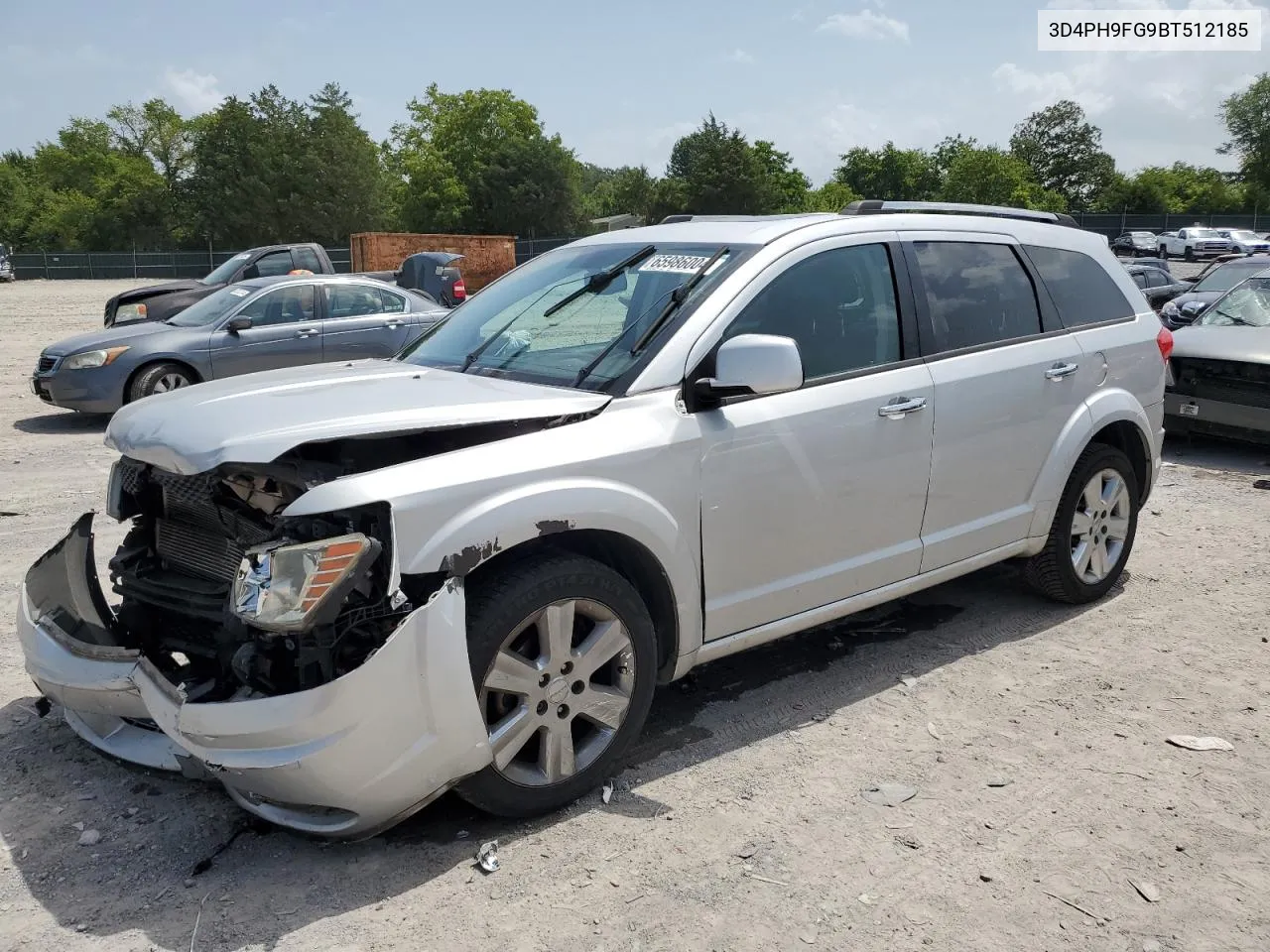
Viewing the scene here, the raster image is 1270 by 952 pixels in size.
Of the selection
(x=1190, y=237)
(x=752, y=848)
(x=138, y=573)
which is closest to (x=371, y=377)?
(x=138, y=573)

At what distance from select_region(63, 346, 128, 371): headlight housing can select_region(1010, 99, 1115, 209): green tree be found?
306ft

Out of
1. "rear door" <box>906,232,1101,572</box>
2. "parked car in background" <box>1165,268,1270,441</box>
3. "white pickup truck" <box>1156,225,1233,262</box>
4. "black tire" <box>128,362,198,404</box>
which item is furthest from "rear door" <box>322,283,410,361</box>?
"white pickup truck" <box>1156,225,1233,262</box>

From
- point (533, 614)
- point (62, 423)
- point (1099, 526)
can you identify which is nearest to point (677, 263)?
point (533, 614)

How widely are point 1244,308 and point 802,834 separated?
28.4 feet

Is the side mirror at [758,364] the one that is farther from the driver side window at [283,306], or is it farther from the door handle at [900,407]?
the driver side window at [283,306]

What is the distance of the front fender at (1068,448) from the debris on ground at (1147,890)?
2.10 m

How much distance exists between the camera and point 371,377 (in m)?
3.89

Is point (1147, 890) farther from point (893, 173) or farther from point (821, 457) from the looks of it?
point (893, 173)

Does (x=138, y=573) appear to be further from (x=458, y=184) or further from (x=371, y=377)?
(x=458, y=184)

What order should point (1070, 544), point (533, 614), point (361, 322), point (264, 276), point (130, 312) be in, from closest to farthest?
point (533, 614)
point (1070, 544)
point (361, 322)
point (130, 312)
point (264, 276)

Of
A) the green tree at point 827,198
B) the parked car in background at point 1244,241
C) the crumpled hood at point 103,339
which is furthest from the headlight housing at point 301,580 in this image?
the green tree at point 827,198

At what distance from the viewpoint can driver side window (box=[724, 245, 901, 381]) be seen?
154 inches

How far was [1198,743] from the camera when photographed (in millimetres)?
3947

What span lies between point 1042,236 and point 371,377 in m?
3.34
